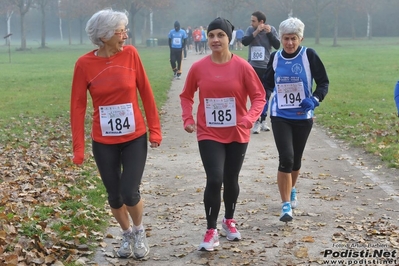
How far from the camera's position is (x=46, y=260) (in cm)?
566

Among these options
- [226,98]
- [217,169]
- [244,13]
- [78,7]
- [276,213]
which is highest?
[226,98]

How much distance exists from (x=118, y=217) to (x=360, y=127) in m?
8.59

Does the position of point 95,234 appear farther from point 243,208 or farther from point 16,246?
point 243,208

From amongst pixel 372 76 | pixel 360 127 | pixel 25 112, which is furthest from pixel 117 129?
pixel 372 76

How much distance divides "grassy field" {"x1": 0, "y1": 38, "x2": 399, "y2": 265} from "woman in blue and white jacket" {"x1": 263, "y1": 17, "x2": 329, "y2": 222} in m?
1.93

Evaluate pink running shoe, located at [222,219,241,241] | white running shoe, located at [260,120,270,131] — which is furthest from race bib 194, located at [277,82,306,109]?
white running shoe, located at [260,120,270,131]

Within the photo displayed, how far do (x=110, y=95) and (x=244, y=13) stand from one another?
82.4 meters

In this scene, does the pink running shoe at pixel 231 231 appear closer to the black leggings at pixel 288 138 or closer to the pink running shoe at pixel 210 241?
the pink running shoe at pixel 210 241

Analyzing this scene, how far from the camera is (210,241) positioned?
6047 millimetres

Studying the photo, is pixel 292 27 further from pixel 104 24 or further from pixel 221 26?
pixel 104 24

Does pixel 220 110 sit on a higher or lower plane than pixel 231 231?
higher

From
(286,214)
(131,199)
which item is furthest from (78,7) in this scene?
(131,199)

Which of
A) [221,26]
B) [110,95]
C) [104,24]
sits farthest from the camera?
[221,26]

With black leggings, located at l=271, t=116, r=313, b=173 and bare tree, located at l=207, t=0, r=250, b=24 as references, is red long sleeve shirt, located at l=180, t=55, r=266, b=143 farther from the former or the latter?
bare tree, located at l=207, t=0, r=250, b=24
